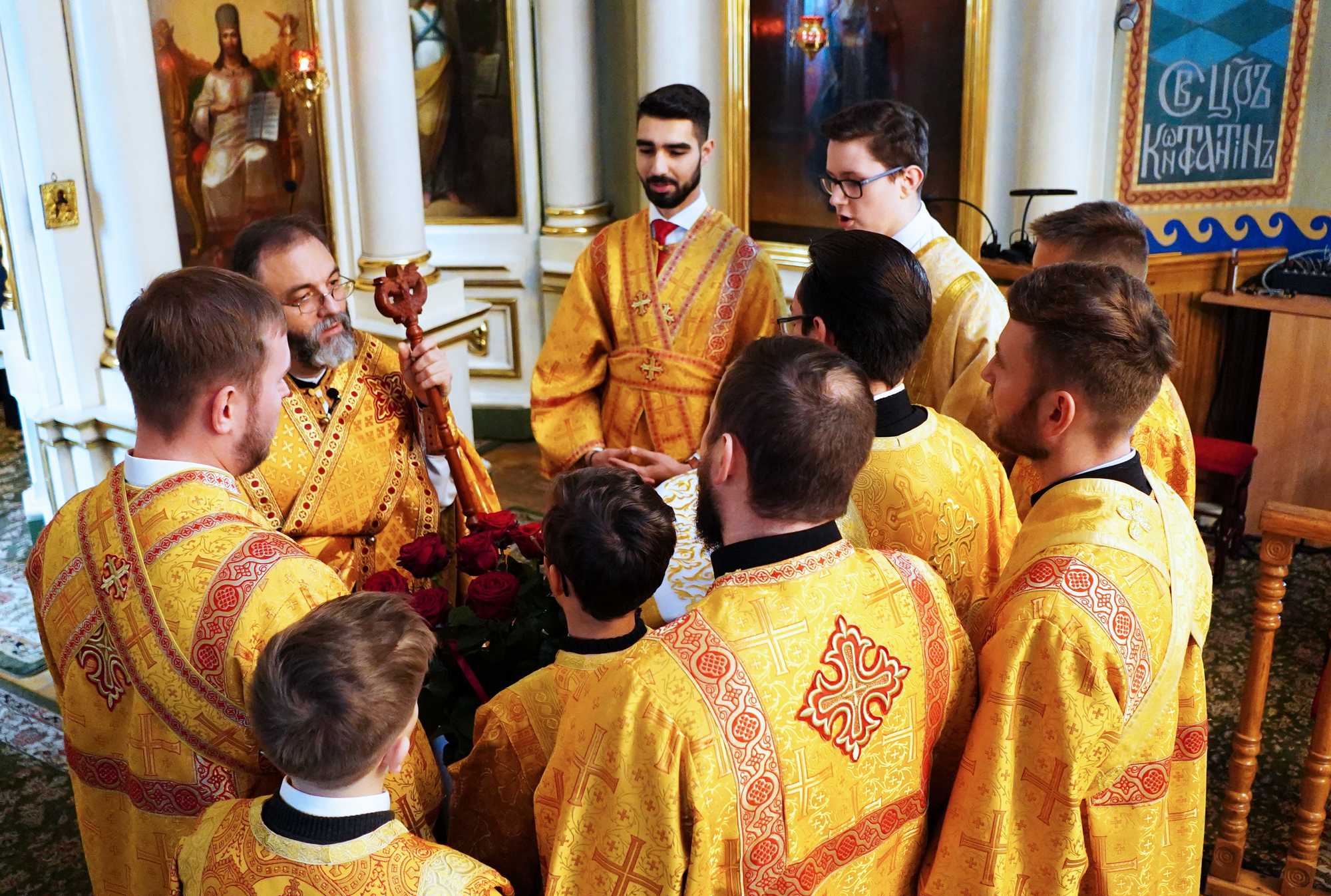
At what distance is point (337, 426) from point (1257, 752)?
2506mm

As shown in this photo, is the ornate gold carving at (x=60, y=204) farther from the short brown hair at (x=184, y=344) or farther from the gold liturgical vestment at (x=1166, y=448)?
the gold liturgical vestment at (x=1166, y=448)

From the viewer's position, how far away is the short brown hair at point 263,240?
9.46 ft

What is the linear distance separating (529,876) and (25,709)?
3123 millimetres

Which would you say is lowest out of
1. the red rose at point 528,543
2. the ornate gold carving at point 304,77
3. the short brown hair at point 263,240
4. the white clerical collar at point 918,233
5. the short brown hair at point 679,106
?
the red rose at point 528,543

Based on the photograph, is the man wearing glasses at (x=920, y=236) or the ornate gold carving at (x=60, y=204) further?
the ornate gold carving at (x=60, y=204)

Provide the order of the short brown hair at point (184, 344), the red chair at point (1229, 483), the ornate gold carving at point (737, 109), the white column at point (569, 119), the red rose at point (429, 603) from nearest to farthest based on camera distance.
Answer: the short brown hair at point (184, 344) < the red rose at point (429, 603) < the red chair at point (1229, 483) < the ornate gold carving at point (737, 109) < the white column at point (569, 119)

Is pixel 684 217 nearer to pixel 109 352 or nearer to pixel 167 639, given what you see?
pixel 167 639

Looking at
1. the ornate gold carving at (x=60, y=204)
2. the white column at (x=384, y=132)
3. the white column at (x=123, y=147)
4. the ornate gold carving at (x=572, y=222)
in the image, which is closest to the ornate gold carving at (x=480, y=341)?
the ornate gold carving at (x=572, y=222)

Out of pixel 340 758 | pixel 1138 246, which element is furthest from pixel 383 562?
pixel 1138 246

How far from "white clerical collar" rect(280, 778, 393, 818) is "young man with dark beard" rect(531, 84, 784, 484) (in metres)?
2.07

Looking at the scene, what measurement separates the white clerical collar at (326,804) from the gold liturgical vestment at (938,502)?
3.67 ft

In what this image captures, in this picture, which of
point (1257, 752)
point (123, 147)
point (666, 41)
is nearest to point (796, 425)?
point (1257, 752)

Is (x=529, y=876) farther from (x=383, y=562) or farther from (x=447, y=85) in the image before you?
(x=447, y=85)

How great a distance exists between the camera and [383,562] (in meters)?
3.16
